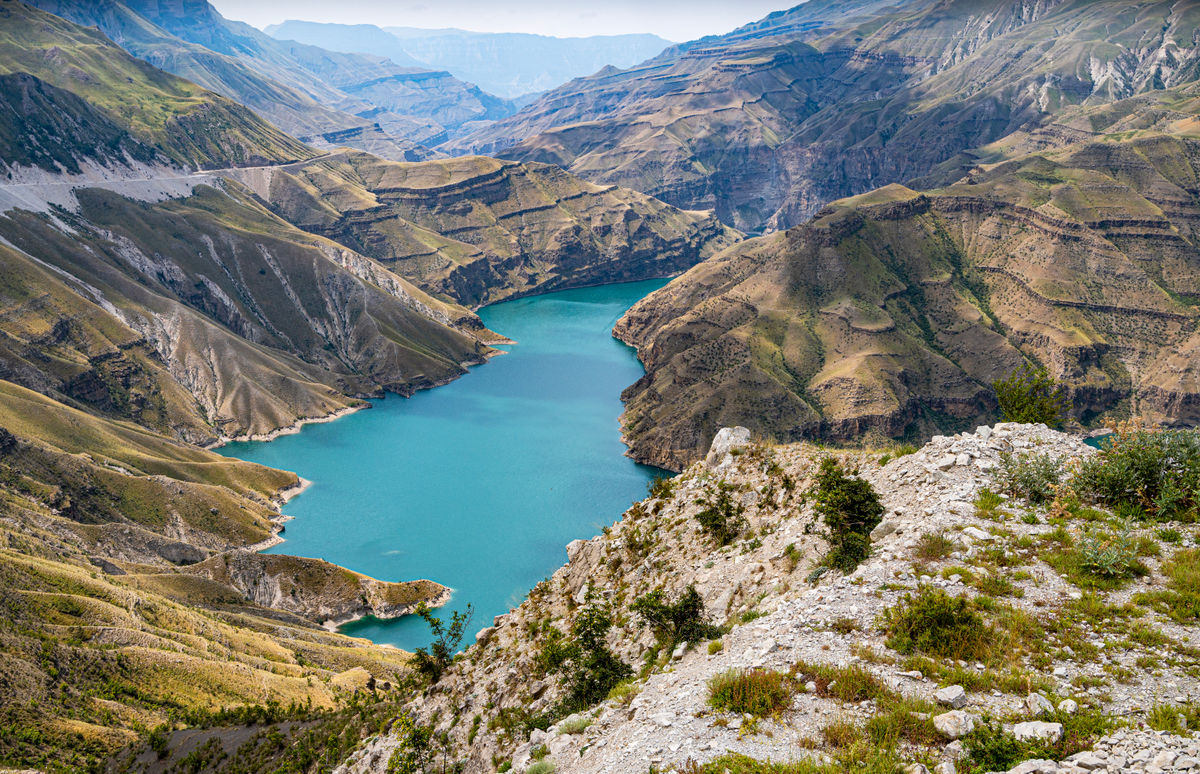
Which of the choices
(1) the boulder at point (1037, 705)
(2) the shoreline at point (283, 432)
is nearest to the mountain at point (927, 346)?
(2) the shoreline at point (283, 432)

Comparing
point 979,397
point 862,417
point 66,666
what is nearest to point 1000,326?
point 979,397

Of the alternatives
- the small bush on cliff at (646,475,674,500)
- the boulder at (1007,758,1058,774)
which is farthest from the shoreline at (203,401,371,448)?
the boulder at (1007,758,1058,774)

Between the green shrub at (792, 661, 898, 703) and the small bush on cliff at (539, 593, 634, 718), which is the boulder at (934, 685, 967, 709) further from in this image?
the small bush on cliff at (539, 593, 634, 718)

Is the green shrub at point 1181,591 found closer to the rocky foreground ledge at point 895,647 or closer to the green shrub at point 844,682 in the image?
the rocky foreground ledge at point 895,647

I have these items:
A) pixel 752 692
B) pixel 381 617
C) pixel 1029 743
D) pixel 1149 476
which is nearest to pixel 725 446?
pixel 1149 476

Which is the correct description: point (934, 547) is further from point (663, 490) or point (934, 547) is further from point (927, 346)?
point (927, 346)

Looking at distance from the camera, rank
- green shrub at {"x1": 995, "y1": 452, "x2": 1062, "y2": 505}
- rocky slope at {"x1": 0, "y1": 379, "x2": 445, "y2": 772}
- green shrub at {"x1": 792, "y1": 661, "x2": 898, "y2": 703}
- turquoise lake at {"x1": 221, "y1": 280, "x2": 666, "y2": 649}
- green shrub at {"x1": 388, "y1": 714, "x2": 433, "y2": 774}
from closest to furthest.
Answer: green shrub at {"x1": 792, "y1": 661, "x2": 898, "y2": 703} < green shrub at {"x1": 995, "y1": 452, "x2": 1062, "y2": 505} < green shrub at {"x1": 388, "y1": 714, "x2": 433, "y2": 774} < rocky slope at {"x1": 0, "y1": 379, "x2": 445, "y2": 772} < turquoise lake at {"x1": 221, "y1": 280, "x2": 666, "y2": 649}

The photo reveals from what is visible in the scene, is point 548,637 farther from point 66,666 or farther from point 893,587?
point 66,666
